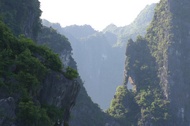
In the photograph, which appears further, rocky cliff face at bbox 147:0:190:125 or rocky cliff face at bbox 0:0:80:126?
rocky cliff face at bbox 147:0:190:125

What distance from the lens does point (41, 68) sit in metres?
21.9

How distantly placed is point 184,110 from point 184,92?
4.06 meters

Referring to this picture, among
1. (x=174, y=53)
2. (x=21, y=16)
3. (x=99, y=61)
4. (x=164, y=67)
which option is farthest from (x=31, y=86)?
(x=99, y=61)

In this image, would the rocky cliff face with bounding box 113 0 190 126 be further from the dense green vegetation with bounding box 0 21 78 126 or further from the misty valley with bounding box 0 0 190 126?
the dense green vegetation with bounding box 0 21 78 126

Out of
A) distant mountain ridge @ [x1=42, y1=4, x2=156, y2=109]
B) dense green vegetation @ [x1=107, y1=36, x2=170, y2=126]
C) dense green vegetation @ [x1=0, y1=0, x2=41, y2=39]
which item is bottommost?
dense green vegetation @ [x1=0, y1=0, x2=41, y2=39]

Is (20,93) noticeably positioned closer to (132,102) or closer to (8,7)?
(8,7)

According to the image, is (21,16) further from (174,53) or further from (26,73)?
(174,53)

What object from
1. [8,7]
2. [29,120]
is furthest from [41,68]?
[8,7]

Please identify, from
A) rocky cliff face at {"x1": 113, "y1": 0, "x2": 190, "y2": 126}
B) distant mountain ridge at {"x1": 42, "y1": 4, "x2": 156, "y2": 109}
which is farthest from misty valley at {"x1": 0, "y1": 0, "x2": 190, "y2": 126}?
distant mountain ridge at {"x1": 42, "y1": 4, "x2": 156, "y2": 109}

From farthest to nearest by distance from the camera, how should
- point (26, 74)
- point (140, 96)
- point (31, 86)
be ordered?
point (140, 96) → point (31, 86) → point (26, 74)

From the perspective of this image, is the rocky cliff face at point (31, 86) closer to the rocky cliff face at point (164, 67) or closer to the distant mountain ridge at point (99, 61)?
the rocky cliff face at point (164, 67)

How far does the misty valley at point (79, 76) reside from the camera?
20.5 meters

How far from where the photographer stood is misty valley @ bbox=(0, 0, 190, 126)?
20516 millimetres

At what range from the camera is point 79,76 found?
7031cm
